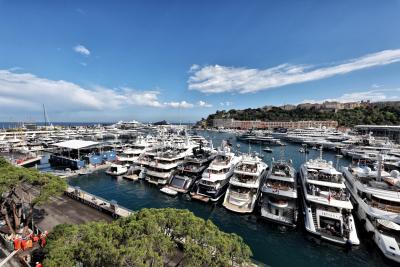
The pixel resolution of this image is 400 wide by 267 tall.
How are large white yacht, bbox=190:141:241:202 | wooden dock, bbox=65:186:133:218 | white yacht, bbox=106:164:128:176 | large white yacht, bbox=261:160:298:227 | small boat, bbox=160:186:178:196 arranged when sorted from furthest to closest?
white yacht, bbox=106:164:128:176, small boat, bbox=160:186:178:196, large white yacht, bbox=190:141:241:202, large white yacht, bbox=261:160:298:227, wooden dock, bbox=65:186:133:218

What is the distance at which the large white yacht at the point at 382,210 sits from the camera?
18469 mm

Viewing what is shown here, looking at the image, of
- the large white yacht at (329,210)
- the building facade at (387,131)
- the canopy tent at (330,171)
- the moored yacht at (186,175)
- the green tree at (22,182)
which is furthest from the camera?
the building facade at (387,131)

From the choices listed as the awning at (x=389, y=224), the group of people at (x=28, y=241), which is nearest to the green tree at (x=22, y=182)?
the group of people at (x=28, y=241)

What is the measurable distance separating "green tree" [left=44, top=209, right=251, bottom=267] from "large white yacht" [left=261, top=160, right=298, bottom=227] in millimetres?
15712

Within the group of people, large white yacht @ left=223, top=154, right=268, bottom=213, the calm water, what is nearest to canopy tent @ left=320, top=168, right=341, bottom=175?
the calm water

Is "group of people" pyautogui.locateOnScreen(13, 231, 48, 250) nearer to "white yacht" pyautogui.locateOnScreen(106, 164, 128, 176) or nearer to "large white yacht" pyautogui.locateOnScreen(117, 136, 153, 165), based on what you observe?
"white yacht" pyautogui.locateOnScreen(106, 164, 128, 176)

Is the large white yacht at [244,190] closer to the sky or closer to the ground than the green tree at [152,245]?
closer to the ground

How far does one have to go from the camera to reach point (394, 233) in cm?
2000

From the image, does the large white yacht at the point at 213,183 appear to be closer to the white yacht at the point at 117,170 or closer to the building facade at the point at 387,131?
the white yacht at the point at 117,170

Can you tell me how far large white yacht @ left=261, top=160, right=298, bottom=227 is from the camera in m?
24.1

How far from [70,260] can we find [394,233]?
28081mm

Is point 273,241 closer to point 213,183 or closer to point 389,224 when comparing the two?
point 389,224

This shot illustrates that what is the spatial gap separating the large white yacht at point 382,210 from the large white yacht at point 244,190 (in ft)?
41.2

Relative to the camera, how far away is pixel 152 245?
975 cm
